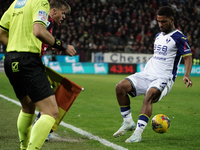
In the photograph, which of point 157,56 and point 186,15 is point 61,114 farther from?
point 186,15

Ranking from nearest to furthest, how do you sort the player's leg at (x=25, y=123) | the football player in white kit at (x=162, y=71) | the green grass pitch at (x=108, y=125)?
the player's leg at (x=25, y=123) → the green grass pitch at (x=108, y=125) → the football player in white kit at (x=162, y=71)

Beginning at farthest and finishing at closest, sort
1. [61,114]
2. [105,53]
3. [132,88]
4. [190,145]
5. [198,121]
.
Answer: [105,53] → [198,121] → [132,88] → [190,145] → [61,114]

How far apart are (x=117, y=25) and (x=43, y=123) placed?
25.3 meters

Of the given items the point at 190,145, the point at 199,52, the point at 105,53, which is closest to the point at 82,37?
the point at 105,53

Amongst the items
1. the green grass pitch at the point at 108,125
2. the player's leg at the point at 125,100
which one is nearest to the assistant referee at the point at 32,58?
the green grass pitch at the point at 108,125

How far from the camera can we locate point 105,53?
25109mm

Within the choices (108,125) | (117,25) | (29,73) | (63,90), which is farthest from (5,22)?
(117,25)

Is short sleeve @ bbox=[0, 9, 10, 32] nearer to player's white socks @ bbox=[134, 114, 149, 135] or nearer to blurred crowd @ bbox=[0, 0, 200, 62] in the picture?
player's white socks @ bbox=[134, 114, 149, 135]

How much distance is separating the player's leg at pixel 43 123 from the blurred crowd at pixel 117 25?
21369 mm

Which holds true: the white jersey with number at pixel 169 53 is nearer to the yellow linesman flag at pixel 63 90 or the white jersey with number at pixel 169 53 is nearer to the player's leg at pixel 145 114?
the player's leg at pixel 145 114

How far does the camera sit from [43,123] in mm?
3441

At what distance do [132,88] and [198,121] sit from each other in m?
2.38

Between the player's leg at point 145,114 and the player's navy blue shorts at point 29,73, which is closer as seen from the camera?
the player's navy blue shorts at point 29,73

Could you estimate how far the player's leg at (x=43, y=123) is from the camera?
3.43 meters
